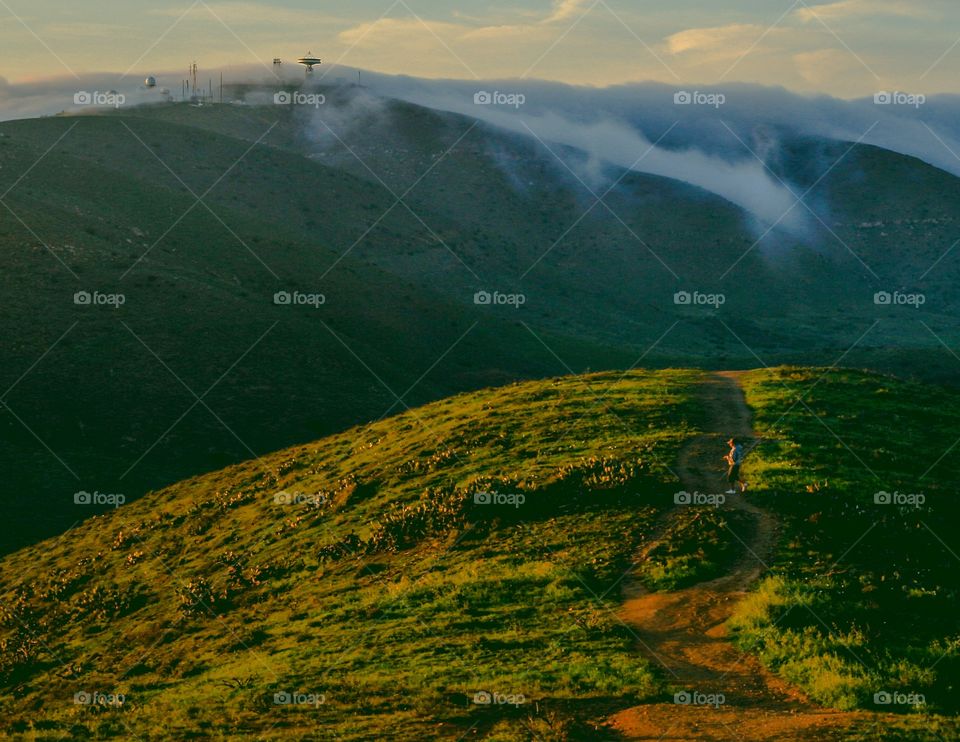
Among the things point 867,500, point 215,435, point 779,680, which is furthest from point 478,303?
point 779,680

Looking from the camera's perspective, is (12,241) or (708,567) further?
(12,241)

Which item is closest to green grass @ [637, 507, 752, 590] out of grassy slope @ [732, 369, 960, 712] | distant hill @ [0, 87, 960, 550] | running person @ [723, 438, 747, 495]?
grassy slope @ [732, 369, 960, 712]

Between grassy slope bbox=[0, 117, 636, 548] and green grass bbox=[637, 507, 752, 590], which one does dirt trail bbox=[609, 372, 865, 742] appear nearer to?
green grass bbox=[637, 507, 752, 590]

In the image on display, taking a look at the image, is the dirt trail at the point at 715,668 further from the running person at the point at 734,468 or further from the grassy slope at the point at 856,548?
the grassy slope at the point at 856,548

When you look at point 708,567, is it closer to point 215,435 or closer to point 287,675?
point 287,675

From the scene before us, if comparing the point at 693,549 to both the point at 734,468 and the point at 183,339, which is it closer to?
the point at 734,468

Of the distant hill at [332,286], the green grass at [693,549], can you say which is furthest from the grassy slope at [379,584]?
the distant hill at [332,286]

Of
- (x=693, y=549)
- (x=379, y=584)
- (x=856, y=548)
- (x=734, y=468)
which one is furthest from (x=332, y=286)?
(x=856, y=548)
